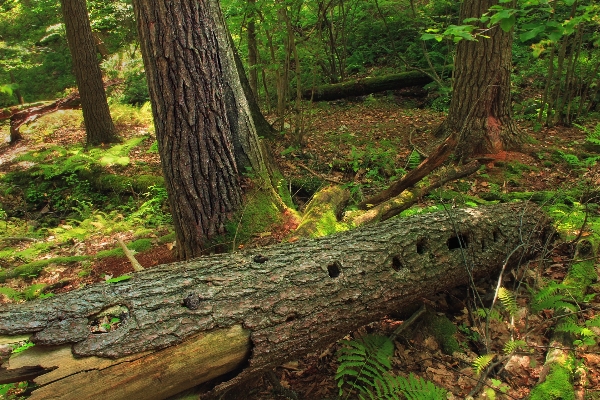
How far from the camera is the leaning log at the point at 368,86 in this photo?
1051 cm

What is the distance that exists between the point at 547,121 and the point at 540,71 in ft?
10.2

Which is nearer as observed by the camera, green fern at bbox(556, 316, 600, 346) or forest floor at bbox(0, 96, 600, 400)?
green fern at bbox(556, 316, 600, 346)

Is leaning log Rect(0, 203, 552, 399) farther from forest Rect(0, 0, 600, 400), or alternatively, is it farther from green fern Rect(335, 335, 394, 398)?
green fern Rect(335, 335, 394, 398)

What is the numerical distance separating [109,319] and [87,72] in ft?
26.2

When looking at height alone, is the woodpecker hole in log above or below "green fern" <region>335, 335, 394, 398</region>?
above

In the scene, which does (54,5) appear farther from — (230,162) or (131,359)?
(131,359)

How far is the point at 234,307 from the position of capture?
243cm

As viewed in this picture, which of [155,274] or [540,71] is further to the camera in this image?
[540,71]

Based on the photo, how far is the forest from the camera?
229 centimetres

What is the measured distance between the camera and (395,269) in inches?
119

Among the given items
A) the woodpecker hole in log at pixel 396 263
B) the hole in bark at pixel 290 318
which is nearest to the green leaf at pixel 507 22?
the woodpecker hole in log at pixel 396 263

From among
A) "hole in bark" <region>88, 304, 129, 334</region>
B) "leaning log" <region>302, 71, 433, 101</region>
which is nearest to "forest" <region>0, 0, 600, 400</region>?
"hole in bark" <region>88, 304, 129, 334</region>

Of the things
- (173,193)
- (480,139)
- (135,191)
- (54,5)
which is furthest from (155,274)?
(54,5)

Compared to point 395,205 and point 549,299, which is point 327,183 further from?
point 549,299
